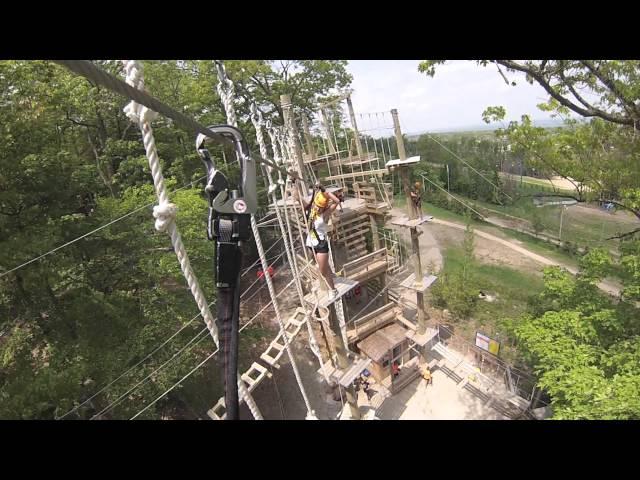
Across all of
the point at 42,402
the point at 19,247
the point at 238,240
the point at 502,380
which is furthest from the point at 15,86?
the point at 502,380

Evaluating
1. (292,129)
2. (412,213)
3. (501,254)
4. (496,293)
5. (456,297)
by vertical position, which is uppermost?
(292,129)

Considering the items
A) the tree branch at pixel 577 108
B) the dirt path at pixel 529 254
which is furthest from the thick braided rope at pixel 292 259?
the dirt path at pixel 529 254

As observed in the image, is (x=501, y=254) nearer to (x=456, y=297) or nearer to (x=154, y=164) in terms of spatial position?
(x=456, y=297)

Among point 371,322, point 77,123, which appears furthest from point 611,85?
point 77,123

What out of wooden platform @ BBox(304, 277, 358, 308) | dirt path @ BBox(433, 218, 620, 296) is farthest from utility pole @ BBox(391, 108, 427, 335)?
dirt path @ BBox(433, 218, 620, 296)

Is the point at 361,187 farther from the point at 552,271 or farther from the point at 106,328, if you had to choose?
the point at 106,328

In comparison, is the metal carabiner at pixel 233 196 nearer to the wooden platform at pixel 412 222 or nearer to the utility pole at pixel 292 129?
the utility pole at pixel 292 129

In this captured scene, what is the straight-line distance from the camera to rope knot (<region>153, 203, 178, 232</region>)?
181 cm

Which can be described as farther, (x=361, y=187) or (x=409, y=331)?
(x=361, y=187)

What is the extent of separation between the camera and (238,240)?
1.56 metres

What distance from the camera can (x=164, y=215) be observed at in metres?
1.83

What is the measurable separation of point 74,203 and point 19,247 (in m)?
2.01

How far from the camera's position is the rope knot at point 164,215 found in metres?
1.81

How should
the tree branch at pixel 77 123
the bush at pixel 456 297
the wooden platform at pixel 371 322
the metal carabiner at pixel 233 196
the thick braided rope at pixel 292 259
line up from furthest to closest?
the bush at pixel 456 297
the tree branch at pixel 77 123
the wooden platform at pixel 371 322
the thick braided rope at pixel 292 259
the metal carabiner at pixel 233 196
